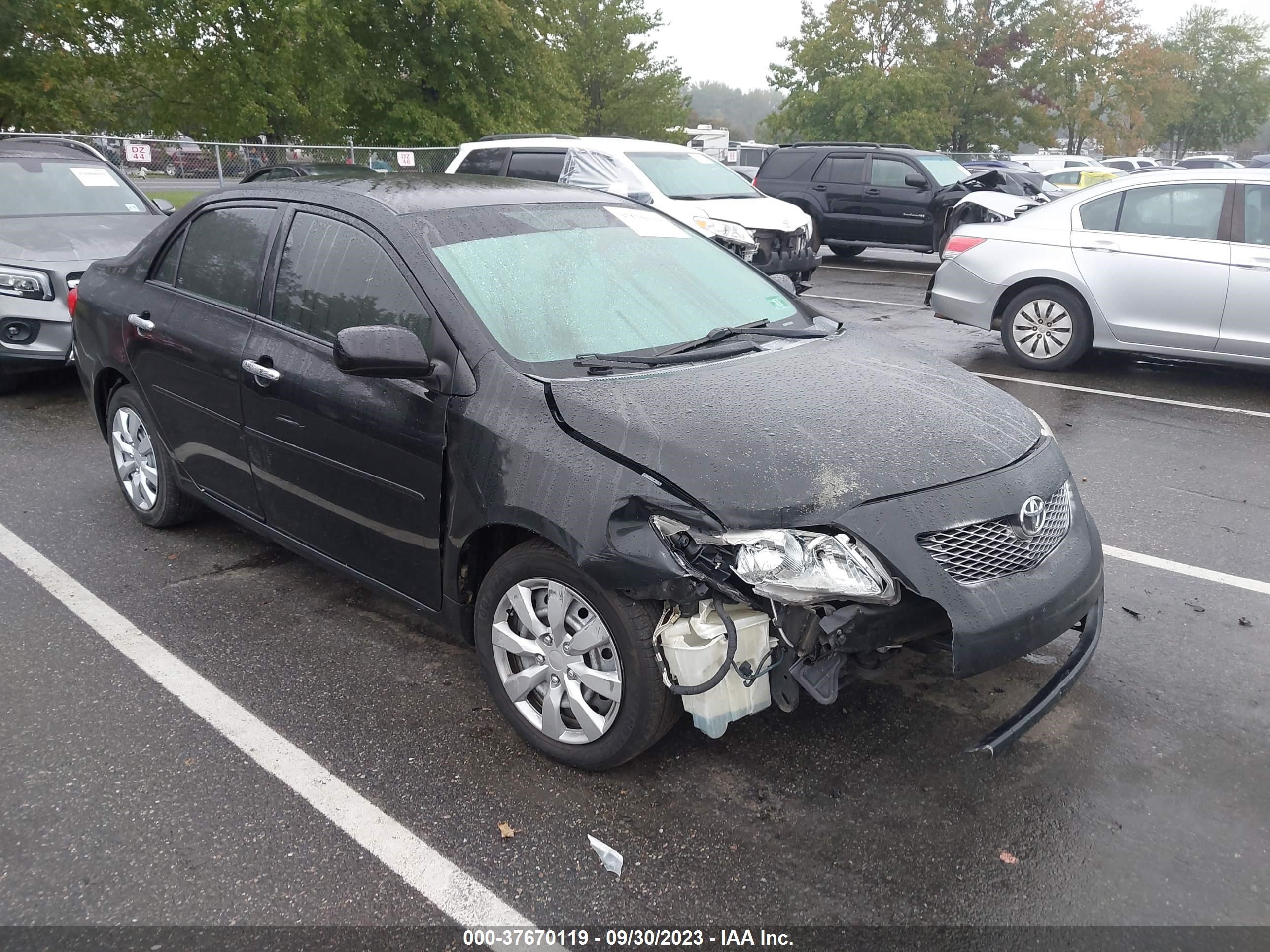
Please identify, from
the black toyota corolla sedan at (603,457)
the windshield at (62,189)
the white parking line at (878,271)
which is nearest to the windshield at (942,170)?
the white parking line at (878,271)

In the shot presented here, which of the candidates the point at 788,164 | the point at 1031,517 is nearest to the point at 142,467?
the point at 1031,517

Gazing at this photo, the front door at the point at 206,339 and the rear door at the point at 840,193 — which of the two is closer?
the front door at the point at 206,339

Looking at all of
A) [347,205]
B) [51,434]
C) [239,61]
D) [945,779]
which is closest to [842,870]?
[945,779]

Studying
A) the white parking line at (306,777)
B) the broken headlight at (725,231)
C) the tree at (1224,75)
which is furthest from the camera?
the tree at (1224,75)

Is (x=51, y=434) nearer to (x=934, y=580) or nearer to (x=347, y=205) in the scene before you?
(x=347, y=205)

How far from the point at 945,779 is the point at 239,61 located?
2192 cm

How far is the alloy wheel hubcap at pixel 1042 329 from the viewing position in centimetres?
813

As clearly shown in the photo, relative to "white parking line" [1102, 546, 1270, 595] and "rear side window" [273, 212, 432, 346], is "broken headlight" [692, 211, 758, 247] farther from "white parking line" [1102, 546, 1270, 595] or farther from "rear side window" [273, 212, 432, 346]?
"rear side window" [273, 212, 432, 346]

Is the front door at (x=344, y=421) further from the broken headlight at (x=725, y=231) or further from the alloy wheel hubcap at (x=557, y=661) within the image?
the broken headlight at (x=725, y=231)

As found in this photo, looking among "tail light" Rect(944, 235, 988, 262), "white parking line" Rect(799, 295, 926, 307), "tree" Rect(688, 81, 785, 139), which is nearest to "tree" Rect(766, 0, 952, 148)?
"white parking line" Rect(799, 295, 926, 307)

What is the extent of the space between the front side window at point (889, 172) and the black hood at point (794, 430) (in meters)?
12.9

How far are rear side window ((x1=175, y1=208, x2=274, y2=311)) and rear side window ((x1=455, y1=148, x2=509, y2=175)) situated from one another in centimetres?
731

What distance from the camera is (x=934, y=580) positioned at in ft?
8.64

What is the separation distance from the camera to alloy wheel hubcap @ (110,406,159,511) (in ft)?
15.7
